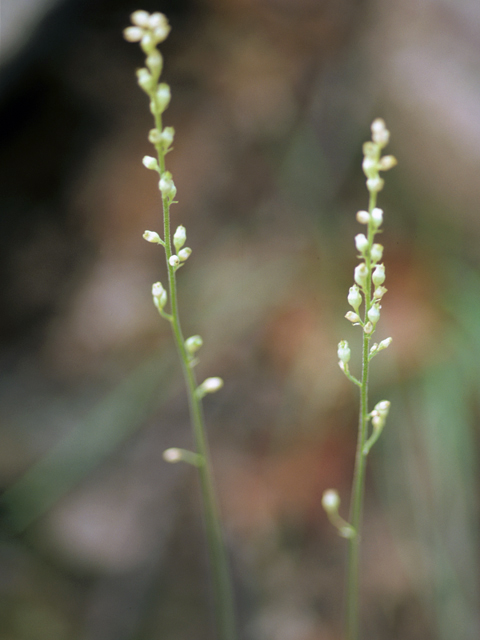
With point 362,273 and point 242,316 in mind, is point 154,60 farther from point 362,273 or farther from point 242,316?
point 242,316

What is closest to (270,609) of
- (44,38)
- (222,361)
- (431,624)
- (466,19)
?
(431,624)

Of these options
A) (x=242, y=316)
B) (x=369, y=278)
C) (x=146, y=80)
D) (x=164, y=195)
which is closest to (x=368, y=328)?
(x=369, y=278)

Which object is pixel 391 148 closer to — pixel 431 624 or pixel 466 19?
pixel 466 19

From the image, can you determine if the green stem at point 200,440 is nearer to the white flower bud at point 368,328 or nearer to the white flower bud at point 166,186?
the white flower bud at point 166,186

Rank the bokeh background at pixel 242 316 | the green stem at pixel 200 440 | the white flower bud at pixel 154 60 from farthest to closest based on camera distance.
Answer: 1. the bokeh background at pixel 242 316
2. the green stem at pixel 200 440
3. the white flower bud at pixel 154 60

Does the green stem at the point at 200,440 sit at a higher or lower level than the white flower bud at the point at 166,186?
lower

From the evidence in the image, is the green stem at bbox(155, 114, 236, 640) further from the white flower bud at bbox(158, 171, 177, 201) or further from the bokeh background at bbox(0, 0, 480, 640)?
the bokeh background at bbox(0, 0, 480, 640)

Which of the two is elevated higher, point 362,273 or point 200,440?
point 362,273

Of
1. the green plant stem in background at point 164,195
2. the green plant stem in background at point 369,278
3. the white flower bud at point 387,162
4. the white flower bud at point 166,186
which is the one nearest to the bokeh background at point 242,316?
the green plant stem in background at point 164,195
